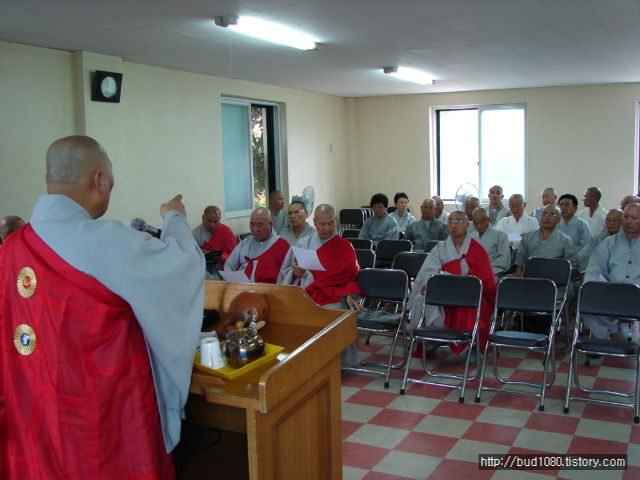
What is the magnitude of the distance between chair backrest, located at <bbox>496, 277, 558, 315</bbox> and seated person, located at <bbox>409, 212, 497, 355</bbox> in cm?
40

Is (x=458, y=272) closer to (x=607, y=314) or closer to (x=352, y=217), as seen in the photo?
(x=607, y=314)

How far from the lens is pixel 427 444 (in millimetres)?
3490

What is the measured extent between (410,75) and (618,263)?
4.36 m

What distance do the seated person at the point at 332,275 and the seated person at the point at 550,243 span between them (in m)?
1.78

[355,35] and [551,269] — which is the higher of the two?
[355,35]

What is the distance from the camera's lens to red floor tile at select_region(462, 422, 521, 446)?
3518 mm

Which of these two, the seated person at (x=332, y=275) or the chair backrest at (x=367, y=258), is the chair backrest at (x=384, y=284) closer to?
the seated person at (x=332, y=275)

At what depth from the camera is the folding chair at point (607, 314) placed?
3.85 m

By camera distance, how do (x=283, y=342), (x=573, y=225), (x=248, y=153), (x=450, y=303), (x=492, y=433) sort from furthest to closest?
(x=248, y=153) < (x=573, y=225) < (x=450, y=303) < (x=492, y=433) < (x=283, y=342)

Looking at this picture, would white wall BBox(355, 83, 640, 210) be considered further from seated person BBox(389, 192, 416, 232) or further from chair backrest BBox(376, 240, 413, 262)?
chair backrest BBox(376, 240, 413, 262)

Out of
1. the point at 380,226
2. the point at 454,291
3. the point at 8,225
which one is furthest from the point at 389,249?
the point at 8,225

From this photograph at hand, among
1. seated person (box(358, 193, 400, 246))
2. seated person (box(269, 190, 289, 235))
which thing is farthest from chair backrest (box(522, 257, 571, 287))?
seated person (box(269, 190, 289, 235))

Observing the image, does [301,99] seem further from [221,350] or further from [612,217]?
[221,350]

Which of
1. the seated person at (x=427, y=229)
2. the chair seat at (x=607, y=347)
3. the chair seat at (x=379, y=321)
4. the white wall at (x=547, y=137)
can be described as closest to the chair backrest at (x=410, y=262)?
the chair seat at (x=379, y=321)
